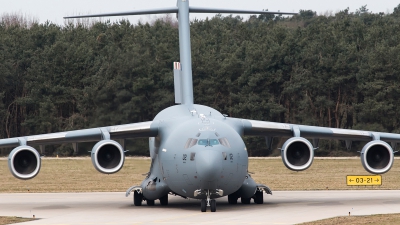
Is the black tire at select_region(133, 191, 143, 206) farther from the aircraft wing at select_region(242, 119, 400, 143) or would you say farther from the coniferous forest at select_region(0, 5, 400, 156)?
the coniferous forest at select_region(0, 5, 400, 156)

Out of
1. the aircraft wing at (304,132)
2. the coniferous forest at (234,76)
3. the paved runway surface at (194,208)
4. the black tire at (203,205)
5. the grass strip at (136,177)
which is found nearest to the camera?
the paved runway surface at (194,208)

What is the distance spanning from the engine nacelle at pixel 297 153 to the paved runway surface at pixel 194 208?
1.00m

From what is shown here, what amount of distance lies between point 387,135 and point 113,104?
23.6 m

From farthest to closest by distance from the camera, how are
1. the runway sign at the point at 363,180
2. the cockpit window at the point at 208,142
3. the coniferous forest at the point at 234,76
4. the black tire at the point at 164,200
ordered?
the coniferous forest at the point at 234,76 < the runway sign at the point at 363,180 < the black tire at the point at 164,200 < the cockpit window at the point at 208,142

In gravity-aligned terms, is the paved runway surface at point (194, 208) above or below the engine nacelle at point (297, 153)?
below

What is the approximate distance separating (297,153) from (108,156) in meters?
4.54

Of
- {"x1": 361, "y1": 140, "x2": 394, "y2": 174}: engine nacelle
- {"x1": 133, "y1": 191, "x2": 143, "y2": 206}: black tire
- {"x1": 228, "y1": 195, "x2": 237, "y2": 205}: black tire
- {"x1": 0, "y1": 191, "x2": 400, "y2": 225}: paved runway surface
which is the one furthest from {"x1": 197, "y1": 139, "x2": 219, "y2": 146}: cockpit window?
{"x1": 361, "y1": 140, "x2": 394, "y2": 174}: engine nacelle

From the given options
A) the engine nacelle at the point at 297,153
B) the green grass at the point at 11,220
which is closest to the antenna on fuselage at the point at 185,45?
the engine nacelle at the point at 297,153

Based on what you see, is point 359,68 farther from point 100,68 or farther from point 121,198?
point 121,198

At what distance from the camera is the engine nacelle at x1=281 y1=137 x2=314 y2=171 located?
18.5 metres

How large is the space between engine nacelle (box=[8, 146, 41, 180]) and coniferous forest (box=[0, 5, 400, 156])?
2530 centimetres

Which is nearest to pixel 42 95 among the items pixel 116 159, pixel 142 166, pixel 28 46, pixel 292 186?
pixel 28 46

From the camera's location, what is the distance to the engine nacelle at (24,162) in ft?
59.9

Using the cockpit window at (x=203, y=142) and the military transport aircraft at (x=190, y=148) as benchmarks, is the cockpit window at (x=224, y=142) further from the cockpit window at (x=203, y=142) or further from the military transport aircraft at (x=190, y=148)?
the cockpit window at (x=203, y=142)
